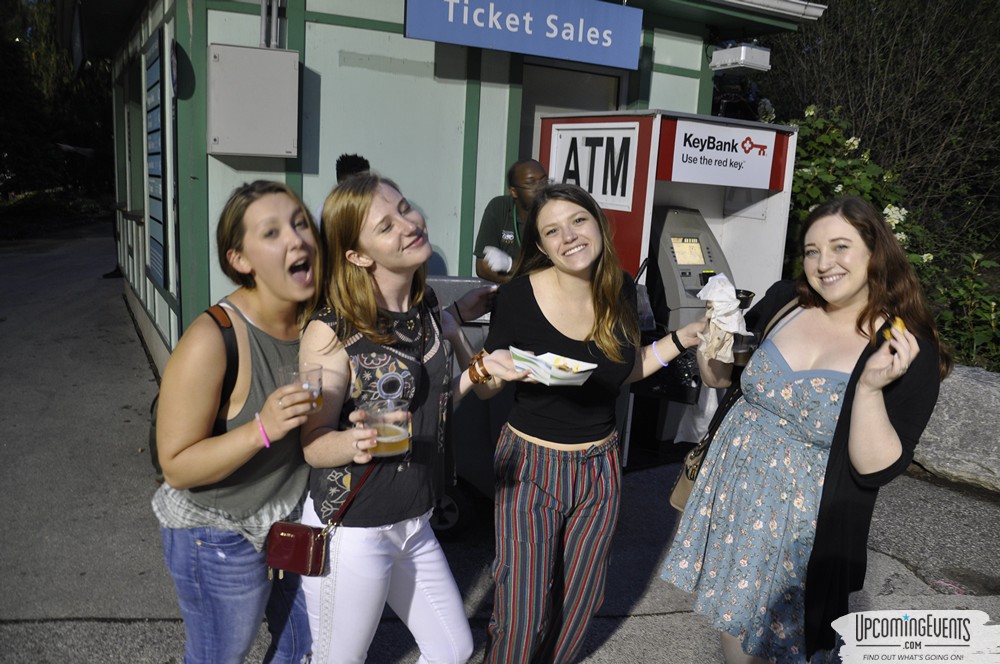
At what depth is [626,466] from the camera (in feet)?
17.5

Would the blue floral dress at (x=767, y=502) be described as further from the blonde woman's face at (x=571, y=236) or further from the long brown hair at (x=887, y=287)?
the blonde woman's face at (x=571, y=236)

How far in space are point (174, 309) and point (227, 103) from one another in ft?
5.65

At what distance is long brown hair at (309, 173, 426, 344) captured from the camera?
2.13 metres

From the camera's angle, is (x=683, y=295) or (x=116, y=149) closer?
(x=683, y=295)

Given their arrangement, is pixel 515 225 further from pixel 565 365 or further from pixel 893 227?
pixel 893 227

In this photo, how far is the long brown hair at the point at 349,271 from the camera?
2127mm

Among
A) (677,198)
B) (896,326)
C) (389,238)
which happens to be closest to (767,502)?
(896,326)

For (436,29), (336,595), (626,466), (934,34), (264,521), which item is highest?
(934,34)

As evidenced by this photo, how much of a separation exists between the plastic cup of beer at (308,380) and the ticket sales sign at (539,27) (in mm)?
3855

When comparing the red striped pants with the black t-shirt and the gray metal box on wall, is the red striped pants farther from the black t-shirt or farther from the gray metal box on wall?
the gray metal box on wall

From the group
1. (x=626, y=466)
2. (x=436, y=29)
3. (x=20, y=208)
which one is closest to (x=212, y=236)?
(x=436, y=29)

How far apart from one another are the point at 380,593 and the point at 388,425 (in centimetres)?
51

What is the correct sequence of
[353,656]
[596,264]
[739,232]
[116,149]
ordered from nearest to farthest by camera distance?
[353,656] → [596,264] → [739,232] → [116,149]

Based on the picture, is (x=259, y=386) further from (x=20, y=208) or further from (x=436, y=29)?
(x=20, y=208)
